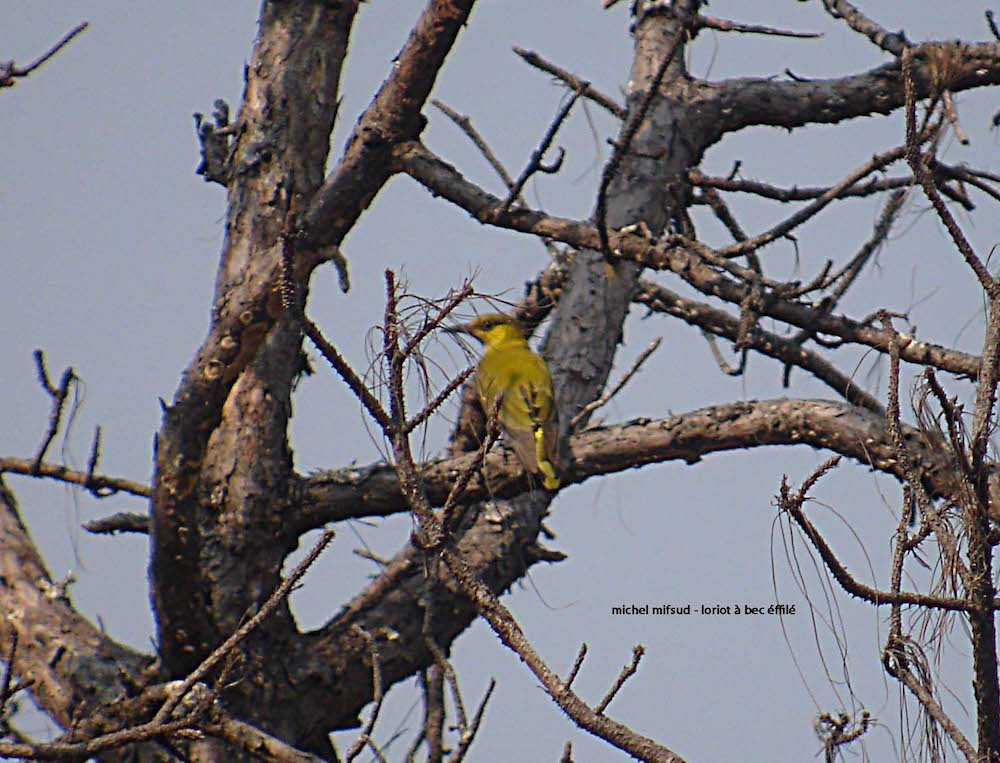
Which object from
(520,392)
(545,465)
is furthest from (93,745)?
(520,392)

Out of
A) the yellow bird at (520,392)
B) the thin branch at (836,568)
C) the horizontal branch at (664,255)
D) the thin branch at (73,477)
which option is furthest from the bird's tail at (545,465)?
the thin branch at (836,568)

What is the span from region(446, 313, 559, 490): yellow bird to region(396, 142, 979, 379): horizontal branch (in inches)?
12.2

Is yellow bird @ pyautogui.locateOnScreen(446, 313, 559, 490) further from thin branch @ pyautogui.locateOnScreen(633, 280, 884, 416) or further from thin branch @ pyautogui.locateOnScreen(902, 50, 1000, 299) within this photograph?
thin branch @ pyautogui.locateOnScreen(902, 50, 1000, 299)

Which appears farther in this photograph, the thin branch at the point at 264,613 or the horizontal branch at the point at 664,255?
the horizontal branch at the point at 664,255

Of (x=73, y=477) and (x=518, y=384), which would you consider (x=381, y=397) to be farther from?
(x=518, y=384)

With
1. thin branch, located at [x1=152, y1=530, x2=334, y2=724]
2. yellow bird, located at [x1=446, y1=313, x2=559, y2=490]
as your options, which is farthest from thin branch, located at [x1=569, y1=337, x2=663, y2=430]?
thin branch, located at [x1=152, y1=530, x2=334, y2=724]

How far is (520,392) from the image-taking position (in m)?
4.63

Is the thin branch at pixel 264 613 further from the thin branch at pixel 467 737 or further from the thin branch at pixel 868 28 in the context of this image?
the thin branch at pixel 868 28

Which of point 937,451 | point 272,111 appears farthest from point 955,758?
point 272,111

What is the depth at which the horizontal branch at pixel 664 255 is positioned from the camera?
10.7ft

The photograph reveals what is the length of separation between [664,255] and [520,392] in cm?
140

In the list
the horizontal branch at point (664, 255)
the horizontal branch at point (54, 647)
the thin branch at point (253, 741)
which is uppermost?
the horizontal branch at point (664, 255)

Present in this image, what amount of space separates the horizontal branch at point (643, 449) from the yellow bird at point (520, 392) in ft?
0.21

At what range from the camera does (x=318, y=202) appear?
3.31 meters
